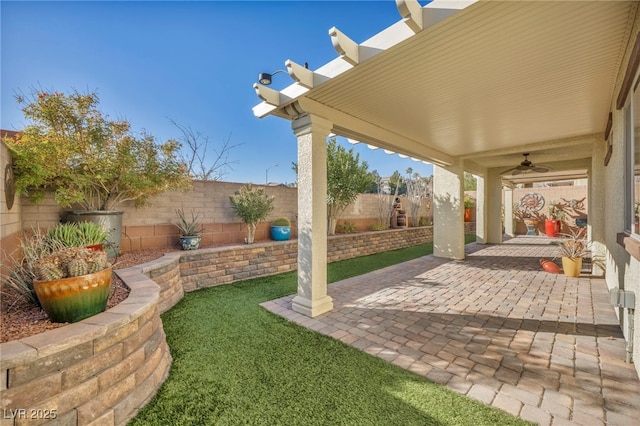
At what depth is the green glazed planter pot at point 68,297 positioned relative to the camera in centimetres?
193

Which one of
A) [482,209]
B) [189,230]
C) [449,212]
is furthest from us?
[482,209]

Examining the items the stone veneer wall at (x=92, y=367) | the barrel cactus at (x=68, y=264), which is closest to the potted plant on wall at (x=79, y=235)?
the stone veneer wall at (x=92, y=367)

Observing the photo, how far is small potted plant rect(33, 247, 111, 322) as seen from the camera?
1938 millimetres

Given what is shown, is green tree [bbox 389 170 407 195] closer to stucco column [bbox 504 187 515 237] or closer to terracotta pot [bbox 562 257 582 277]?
stucco column [bbox 504 187 515 237]

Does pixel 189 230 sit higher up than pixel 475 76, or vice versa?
pixel 475 76

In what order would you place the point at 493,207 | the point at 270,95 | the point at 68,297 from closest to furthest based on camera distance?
the point at 68,297, the point at 270,95, the point at 493,207

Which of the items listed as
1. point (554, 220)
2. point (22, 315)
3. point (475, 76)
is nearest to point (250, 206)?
point (22, 315)

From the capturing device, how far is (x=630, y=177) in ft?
9.37

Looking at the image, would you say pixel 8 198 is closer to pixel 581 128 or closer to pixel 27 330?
pixel 27 330

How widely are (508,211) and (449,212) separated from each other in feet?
24.6

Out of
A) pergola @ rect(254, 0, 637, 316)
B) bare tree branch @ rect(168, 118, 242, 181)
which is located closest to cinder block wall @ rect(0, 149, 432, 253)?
bare tree branch @ rect(168, 118, 242, 181)

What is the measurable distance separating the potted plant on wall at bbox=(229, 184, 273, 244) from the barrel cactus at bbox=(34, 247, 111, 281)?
3611 millimetres

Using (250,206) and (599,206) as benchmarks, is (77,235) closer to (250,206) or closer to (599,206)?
(250,206)

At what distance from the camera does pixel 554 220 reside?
40.3 ft
